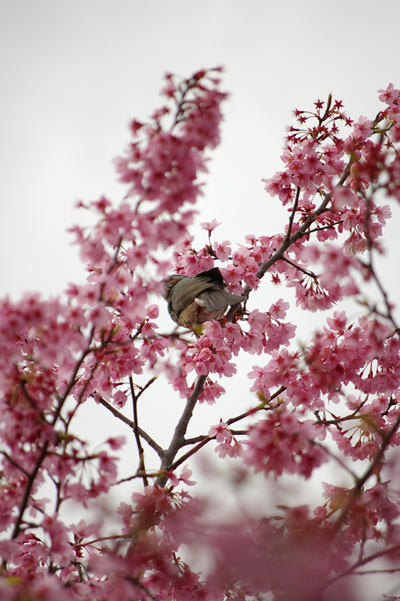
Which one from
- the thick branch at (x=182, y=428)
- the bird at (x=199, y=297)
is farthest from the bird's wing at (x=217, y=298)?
the thick branch at (x=182, y=428)

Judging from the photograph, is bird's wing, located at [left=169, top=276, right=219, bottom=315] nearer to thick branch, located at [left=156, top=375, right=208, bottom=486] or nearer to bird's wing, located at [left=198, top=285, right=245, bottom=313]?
bird's wing, located at [left=198, top=285, right=245, bottom=313]

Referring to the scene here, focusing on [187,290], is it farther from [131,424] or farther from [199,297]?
[131,424]

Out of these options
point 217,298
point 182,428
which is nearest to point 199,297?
point 217,298

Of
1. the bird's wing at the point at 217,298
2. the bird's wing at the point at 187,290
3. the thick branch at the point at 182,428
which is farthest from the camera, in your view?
the bird's wing at the point at 187,290

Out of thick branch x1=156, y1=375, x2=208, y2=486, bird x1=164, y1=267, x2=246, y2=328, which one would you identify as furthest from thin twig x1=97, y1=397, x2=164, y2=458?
bird x1=164, y1=267, x2=246, y2=328

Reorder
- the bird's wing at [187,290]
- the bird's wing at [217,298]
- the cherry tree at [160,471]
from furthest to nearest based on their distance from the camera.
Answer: the bird's wing at [187,290]
the bird's wing at [217,298]
the cherry tree at [160,471]

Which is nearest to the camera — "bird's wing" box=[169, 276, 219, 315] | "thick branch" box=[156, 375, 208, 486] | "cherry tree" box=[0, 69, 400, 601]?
"cherry tree" box=[0, 69, 400, 601]

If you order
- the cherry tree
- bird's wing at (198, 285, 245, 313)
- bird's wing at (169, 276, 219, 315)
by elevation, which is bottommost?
the cherry tree

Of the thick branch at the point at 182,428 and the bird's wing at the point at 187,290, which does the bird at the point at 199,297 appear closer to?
the bird's wing at the point at 187,290

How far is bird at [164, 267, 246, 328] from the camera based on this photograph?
434 cm

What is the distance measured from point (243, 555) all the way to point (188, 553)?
1.66ft

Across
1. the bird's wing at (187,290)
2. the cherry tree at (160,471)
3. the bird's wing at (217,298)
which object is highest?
the bird's wing at (187,290)

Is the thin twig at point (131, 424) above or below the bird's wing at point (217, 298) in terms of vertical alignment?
below

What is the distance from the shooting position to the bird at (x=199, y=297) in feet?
14.2
